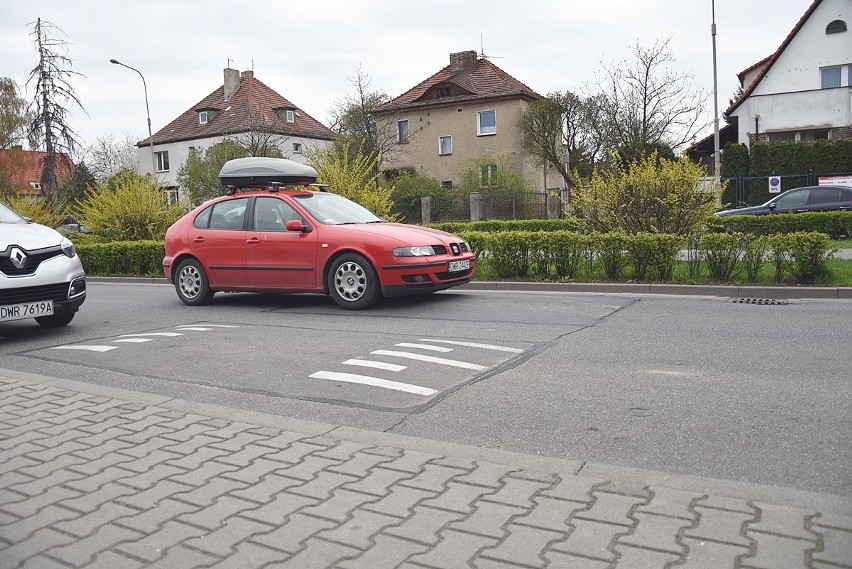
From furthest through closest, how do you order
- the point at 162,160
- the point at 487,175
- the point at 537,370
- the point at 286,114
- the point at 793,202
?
1. the point at 162,160
2. the point at 286,114
3. the point at 487,175
4. the point at 793,202
5. the point at 537,370

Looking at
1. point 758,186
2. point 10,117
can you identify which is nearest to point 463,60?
point 758,186

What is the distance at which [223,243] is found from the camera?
1206cm

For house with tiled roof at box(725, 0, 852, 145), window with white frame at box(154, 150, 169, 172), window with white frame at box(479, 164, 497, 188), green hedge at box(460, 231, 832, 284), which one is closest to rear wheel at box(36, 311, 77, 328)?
green hedge at box(460, 231, 832, 284)

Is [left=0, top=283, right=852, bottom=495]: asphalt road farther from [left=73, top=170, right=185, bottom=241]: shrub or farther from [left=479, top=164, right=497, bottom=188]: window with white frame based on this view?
[left=479, top=164, right=497, bottom=188]: window with white frame

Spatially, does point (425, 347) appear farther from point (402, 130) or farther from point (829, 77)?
point (402, 130)

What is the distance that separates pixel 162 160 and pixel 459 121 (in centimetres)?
2877

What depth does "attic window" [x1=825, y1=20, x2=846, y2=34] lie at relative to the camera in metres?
39.1

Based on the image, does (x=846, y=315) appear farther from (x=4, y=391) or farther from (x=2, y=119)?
(x=2, y=119)

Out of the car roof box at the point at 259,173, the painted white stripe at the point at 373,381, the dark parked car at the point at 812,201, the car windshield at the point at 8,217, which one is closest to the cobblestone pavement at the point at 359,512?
the painted white stripe at the point at 373,381

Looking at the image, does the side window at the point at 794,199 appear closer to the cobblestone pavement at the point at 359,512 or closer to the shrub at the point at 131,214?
the shrub at the point at 131,214

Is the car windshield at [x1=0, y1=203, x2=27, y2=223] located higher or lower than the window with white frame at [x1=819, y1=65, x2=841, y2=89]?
lower

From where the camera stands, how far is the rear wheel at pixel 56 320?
10.3 meters

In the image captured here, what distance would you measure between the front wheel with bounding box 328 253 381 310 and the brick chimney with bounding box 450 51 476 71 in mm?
44219

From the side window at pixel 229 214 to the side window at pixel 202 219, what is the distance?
0.25ft
